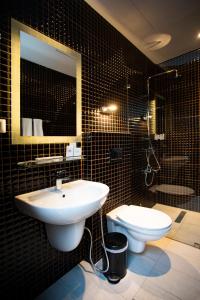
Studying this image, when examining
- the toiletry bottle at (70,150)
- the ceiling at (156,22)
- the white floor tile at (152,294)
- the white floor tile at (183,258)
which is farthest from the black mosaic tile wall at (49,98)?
the white floor tile at (183,258)

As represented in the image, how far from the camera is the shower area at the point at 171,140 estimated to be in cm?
256

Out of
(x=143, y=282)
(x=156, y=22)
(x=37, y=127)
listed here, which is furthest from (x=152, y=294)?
(x=156, y=22)

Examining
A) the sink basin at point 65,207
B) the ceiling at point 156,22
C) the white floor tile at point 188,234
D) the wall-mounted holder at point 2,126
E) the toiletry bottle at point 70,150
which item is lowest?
the white floor tile at point 188,234

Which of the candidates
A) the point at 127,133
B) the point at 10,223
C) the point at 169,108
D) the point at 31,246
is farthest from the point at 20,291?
→ the point at 169,108

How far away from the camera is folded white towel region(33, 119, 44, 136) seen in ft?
4.25

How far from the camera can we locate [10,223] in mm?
1141

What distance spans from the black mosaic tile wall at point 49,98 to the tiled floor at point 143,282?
1.22m

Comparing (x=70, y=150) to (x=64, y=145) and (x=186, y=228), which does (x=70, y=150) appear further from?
(x=186, y=228)

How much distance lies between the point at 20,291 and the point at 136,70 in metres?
2.67

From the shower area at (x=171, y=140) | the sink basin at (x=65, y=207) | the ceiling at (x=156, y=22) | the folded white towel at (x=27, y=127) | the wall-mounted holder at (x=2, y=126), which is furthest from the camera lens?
the shower area at (x=171, y=140)

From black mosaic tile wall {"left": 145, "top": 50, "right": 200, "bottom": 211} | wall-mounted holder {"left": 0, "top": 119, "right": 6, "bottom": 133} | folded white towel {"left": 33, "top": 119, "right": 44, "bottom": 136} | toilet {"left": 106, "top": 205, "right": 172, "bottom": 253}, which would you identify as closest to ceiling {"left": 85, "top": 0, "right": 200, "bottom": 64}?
black mosaic tile wall {"left": 145, "top": 50, "right": 200, "bottom": 211}

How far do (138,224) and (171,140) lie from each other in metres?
1.75

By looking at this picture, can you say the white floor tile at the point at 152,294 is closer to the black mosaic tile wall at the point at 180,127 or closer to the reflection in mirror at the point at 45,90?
the reflection in mirror at the point at 45,90

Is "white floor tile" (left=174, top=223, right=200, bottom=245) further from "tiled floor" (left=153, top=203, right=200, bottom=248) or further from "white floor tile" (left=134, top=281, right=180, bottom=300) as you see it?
"white floor tile" (left=134, top=281, right=180, bottom=300)
